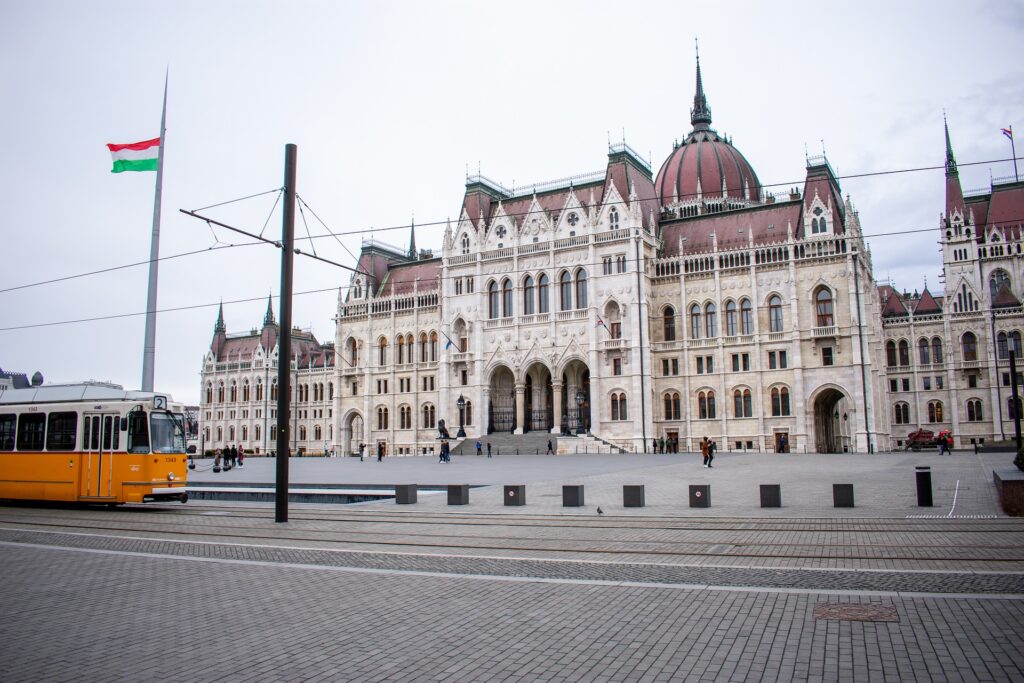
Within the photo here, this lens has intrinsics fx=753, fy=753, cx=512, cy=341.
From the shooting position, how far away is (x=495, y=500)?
68.4 feet

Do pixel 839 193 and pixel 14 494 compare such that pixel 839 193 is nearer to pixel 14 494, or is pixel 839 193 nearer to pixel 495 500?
pixel 495 500

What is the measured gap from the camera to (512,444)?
56.8 metres

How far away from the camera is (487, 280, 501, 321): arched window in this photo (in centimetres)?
6253

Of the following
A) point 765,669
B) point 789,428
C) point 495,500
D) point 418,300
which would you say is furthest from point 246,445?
point 765,669

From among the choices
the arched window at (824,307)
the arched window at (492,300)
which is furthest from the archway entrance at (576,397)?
the arched window at (824,307)

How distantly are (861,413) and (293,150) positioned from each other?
43.0 metres

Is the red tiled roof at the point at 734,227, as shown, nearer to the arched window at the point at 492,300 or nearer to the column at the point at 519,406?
the arched window at the point at 492,300

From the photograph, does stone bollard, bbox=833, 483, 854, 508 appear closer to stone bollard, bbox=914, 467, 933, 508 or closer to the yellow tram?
stone bollard, bbox=914, 467, 933, 508

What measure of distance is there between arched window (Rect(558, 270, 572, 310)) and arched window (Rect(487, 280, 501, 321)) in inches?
235

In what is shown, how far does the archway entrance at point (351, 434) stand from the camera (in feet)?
241

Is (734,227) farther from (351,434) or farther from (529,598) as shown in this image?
(529,598)

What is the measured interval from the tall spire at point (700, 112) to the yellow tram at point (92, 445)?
2726 inches

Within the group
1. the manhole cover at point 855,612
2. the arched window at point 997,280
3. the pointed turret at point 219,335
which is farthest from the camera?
the pointed turret at point 219,335

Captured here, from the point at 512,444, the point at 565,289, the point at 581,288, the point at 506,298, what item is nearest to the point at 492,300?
the point at 506,298
